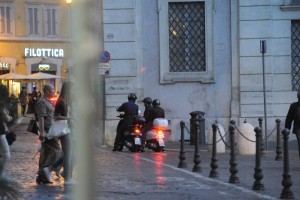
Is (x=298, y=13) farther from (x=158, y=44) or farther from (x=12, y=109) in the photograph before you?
(x=12, y=109)

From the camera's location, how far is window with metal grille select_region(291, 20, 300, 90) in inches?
902

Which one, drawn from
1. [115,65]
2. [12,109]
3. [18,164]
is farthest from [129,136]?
[12,109]

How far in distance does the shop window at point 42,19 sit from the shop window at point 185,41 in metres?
25.2

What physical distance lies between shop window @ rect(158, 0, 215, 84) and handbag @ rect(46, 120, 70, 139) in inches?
442

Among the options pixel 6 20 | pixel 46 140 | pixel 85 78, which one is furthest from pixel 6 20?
pixel 85 78

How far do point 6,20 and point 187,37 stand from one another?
85.4ft

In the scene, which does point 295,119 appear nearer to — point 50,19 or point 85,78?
point 85,78

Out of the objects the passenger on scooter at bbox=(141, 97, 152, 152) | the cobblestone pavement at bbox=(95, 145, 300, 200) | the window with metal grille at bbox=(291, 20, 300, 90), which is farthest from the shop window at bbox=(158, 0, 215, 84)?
the cobblestone pavement at bbox=(95, 145, 300, 200)

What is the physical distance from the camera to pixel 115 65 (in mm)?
22375

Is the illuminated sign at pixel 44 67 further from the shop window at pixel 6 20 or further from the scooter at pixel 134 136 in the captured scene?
the scooter at pixel 134 136

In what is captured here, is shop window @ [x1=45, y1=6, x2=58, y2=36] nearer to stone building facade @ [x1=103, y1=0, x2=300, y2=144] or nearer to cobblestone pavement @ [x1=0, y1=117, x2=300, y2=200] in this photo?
stone building facade @ [x1=103, y1=0, x2=300, y2=144]

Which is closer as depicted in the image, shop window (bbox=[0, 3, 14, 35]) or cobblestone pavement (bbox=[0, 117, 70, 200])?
cobblestone pavement (bbox=[0, 117, 70, 200])

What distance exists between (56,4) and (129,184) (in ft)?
122

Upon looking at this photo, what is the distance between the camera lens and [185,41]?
23.0 metres
